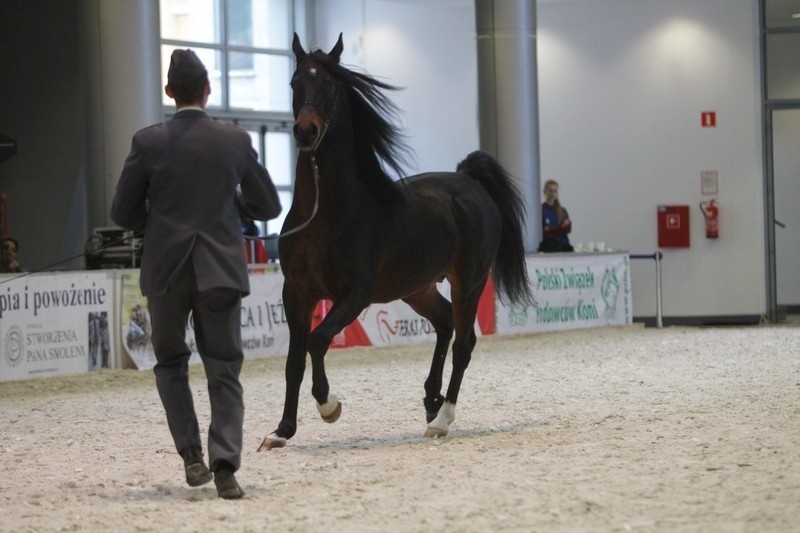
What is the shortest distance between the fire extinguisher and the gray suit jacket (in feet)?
49.2

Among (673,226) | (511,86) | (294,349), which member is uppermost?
(511,86)

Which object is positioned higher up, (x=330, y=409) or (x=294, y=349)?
(x=294, y=349)

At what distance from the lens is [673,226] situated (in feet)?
62.9

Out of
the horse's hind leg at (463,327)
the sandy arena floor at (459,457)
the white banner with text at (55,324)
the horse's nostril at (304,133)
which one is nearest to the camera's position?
the sandy arena floor at (459,457)

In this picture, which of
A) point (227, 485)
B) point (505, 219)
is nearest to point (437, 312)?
point (505, 219)

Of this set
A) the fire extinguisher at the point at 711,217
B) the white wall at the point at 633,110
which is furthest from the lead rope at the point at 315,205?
the fire extinguisher at the point at 711,217

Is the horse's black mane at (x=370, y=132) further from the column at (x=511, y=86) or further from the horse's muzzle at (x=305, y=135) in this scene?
the column at (x=511, y=86)

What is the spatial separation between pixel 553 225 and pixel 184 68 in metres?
12.1

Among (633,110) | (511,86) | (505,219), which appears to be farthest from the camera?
(633,110)

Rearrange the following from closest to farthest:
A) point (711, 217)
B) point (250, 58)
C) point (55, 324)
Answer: point (55, 324) < point (711, 217) < point (250, 58)

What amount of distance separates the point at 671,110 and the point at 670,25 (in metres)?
1.35

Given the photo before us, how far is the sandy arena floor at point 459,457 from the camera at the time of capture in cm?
456

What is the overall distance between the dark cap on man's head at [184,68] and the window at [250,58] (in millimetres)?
15044

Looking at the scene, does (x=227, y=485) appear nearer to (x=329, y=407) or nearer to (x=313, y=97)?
(x=329, y=407)
